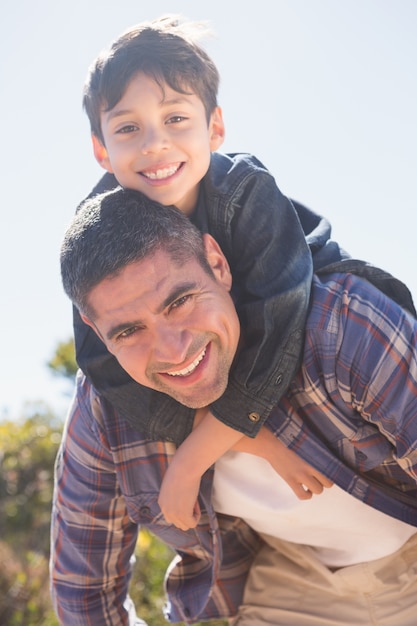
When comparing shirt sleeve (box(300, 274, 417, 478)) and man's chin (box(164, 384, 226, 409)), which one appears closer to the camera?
shirt sleeve (box(300, 274, 417, 478))

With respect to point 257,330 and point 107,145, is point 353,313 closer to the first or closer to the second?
point 257,330

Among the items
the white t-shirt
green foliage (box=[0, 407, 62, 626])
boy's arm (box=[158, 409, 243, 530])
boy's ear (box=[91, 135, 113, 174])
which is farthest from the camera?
green foliage (box=[0, 407, 62, 626])

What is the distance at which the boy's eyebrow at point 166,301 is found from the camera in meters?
2.88

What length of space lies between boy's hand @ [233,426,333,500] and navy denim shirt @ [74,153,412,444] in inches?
4.8

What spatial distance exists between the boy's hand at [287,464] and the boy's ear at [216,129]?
3.66ft

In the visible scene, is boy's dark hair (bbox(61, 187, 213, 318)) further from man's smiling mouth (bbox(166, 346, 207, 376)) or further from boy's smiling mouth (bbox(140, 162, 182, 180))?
man's smiling mouth (bbox(166, 346, 207, 376))

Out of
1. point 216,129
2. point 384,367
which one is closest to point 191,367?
point 384,367

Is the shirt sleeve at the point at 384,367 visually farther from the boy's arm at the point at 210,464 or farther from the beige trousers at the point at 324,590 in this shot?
the beige trousers at the point at 324,590

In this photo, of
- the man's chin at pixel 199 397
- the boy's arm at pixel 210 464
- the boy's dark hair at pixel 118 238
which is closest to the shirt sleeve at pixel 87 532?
the boy's arm at pixel 210 464

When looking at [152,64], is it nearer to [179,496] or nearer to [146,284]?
[146,284]

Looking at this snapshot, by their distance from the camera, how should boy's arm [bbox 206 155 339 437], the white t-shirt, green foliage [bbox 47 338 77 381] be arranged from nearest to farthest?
1. boy's arm [bbox 206 155 339 437]
2. the white t-shirt
3. green foliage [bbox 47 338 77 381]

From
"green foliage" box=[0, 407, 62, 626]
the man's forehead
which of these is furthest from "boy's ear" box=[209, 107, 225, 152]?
"green foliage" box=[0, 407, 62, 626]

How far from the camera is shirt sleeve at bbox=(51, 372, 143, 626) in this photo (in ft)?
11.2

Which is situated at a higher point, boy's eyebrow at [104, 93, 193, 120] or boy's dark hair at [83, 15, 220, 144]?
boy's dark hair at [83, 15, 220, 144]
